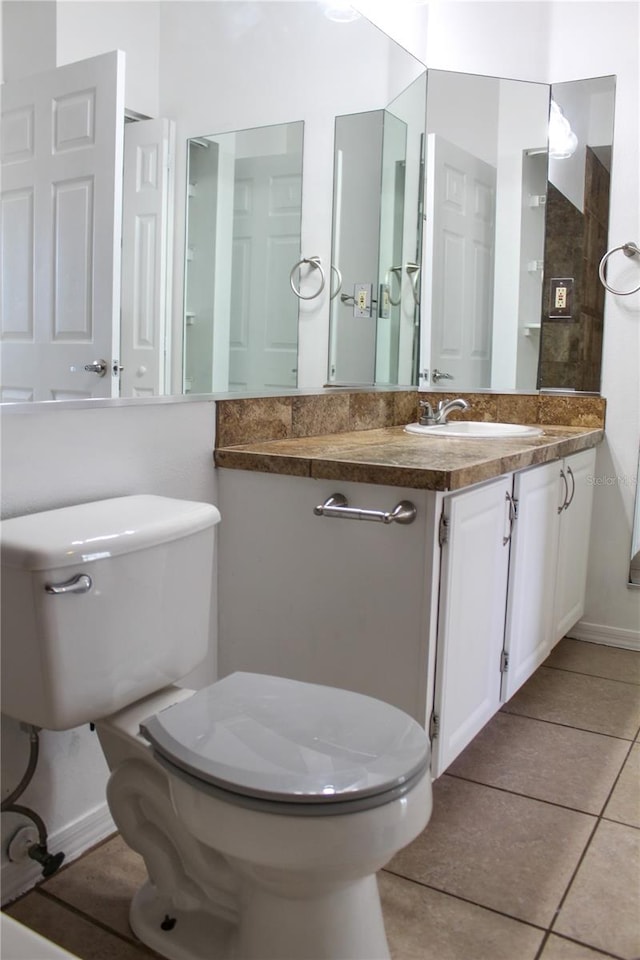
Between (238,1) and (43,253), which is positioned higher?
(238,1)

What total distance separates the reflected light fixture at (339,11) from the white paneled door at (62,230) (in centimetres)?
109

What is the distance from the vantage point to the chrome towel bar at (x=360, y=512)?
1.80 m

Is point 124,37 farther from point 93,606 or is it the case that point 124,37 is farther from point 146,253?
point 93,606

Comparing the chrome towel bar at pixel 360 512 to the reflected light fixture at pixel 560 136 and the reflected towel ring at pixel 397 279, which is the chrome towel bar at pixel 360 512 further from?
the reflected light fixture at pixel 560 136

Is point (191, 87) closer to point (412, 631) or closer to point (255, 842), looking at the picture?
point (412, 631)

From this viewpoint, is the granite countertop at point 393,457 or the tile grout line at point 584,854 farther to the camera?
the granite countertop at point 393,457

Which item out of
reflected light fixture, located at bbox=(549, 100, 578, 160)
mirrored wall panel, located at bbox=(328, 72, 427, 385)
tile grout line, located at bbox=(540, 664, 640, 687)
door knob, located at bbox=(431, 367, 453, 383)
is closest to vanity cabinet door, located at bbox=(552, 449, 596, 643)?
tile grout line, located at bbox=(540, 664, 640, 687)

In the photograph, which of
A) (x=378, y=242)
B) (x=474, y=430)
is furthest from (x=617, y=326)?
(x=378, y=242)

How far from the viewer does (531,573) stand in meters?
2.39

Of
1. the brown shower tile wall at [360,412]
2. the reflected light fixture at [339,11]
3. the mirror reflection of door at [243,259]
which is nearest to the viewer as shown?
the mirror reflection of door at [243,259]

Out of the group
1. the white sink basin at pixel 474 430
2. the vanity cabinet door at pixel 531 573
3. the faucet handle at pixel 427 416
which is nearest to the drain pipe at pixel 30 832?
the vanity cabinet door at pixel 531 573

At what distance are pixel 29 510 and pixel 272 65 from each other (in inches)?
54.2

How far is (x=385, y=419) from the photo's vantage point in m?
2.93

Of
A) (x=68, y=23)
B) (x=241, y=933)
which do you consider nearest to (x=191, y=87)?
(x=68, y=23)
